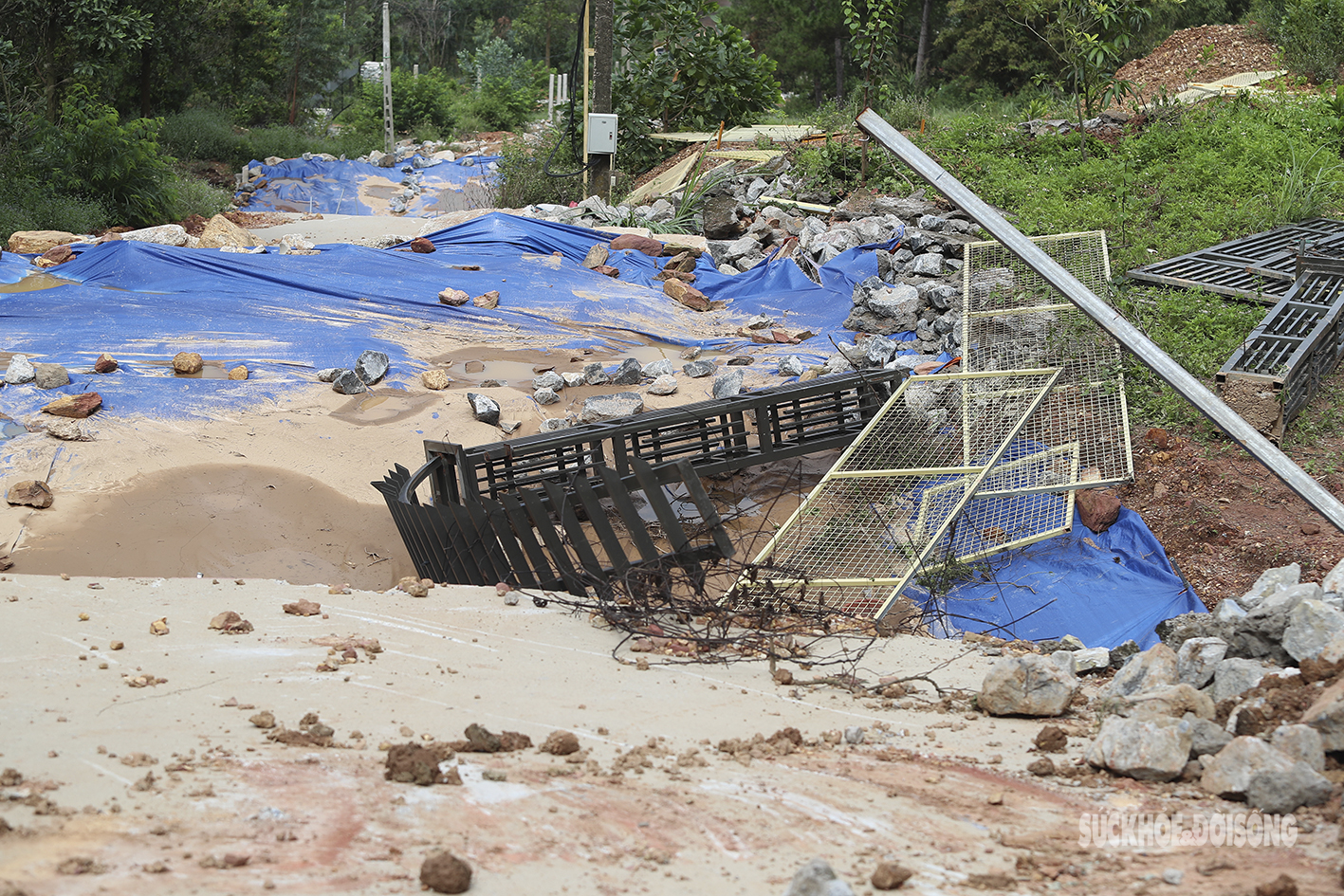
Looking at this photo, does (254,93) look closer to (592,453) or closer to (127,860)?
A: (592,453)

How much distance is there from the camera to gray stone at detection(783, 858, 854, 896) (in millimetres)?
1698

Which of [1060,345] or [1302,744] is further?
[1060,345]

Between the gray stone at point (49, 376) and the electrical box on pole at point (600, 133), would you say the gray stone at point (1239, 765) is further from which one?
the electrical box on pole at point (600, 133)

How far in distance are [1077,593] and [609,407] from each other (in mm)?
2992

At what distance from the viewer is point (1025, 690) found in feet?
9.90

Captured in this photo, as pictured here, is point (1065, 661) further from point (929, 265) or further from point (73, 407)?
point (73, 407)

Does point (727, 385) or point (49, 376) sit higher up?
point (49, 376)

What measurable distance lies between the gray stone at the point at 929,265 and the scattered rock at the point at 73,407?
621 centimetres

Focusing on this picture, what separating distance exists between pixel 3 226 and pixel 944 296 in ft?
30.6

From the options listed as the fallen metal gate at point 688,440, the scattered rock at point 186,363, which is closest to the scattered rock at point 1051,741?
the fallen metal gate at point 688,440

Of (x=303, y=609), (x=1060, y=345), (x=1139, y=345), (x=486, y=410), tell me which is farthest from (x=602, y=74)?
(x=303, y=609)

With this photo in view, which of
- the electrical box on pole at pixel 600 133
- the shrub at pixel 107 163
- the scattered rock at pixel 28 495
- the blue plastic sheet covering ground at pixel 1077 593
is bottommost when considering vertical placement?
the blue plastic sheet covering ground at pixel 1077 593

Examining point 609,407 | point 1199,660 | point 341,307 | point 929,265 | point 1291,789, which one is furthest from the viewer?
point 929,265

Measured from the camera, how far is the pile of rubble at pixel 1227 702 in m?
2.28
